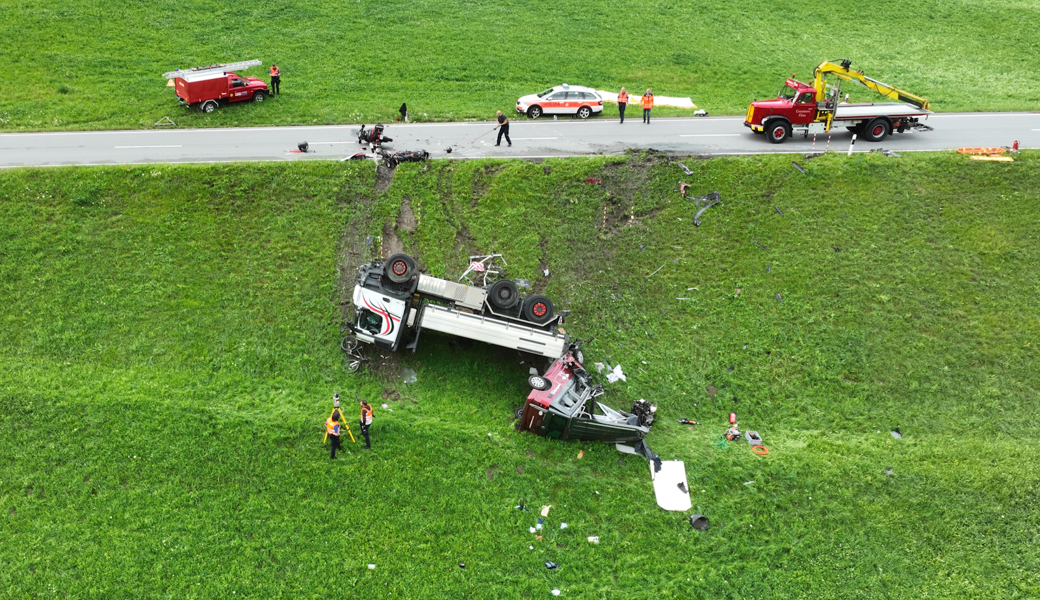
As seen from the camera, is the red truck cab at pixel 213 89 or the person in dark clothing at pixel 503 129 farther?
the red truck cab at pixel 213 89

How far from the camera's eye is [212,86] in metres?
24.3

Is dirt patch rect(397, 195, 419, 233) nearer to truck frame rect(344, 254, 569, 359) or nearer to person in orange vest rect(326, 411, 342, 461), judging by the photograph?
truck frame rect(344, 254, 569, 359)

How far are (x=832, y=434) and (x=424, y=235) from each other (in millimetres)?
11776

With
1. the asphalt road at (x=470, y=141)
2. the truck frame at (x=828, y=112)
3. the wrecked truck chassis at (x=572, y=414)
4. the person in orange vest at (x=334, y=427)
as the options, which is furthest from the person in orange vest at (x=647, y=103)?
the person in orange vest at (x=334, y=427)

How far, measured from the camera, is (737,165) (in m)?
20.5

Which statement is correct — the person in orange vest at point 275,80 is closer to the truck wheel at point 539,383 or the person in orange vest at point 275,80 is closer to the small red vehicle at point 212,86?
the small red vehicle at point 212,86

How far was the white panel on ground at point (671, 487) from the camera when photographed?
42.3 feet

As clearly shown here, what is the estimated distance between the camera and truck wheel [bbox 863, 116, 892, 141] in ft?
73.6

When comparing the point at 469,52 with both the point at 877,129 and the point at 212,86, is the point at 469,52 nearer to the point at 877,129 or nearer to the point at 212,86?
the point at 212,86

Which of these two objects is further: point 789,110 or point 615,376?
point 789,110

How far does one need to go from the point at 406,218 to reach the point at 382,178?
1.98 m

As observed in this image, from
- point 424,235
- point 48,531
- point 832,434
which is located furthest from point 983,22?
point 48,531

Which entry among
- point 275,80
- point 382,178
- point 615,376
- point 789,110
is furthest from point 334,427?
point 789,110

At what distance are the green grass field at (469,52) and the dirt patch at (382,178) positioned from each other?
202 inches
